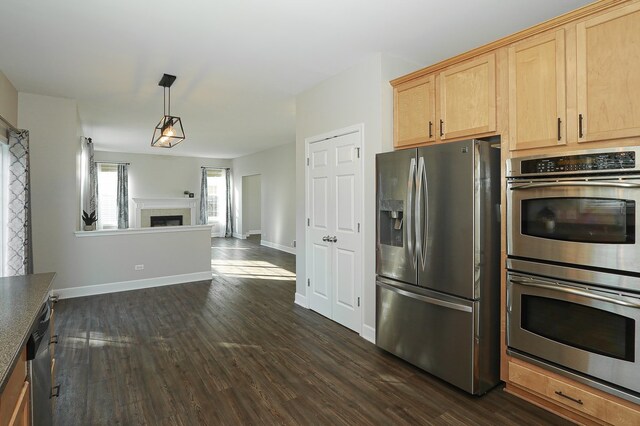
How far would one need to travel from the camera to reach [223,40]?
2980 mm

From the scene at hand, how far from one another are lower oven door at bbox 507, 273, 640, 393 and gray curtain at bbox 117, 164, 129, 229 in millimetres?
10323

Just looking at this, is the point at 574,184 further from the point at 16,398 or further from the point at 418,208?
the point at 16,398

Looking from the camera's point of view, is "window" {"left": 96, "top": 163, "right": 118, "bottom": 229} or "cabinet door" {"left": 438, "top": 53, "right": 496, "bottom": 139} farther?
"window" {"left": 96, "top": 163, "right": 118, "bottom": 229}

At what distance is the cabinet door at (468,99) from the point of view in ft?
8.13

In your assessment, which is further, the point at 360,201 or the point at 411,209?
the point at 360,201

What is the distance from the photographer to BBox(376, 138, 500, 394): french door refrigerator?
7.80 feet

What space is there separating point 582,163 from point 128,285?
5645 mm

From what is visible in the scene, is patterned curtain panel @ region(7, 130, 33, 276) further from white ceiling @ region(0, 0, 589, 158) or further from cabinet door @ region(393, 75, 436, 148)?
cabinet door @ region(393, 75, 436, 148)

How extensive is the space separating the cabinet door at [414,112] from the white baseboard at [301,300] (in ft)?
7.55

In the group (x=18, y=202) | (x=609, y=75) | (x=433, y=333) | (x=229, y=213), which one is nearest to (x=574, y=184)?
(x=609, y=75)

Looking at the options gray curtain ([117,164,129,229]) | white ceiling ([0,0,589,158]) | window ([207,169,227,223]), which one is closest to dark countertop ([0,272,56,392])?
white ceiling ([0,0,589,158])

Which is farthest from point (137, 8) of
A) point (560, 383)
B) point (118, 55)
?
point (560, 383)

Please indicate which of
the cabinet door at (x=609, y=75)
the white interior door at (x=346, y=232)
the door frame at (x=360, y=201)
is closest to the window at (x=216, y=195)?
the door frame at (x=360, y=201)

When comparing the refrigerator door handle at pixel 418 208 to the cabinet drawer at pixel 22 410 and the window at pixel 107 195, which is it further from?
the window at pixel 107 195
